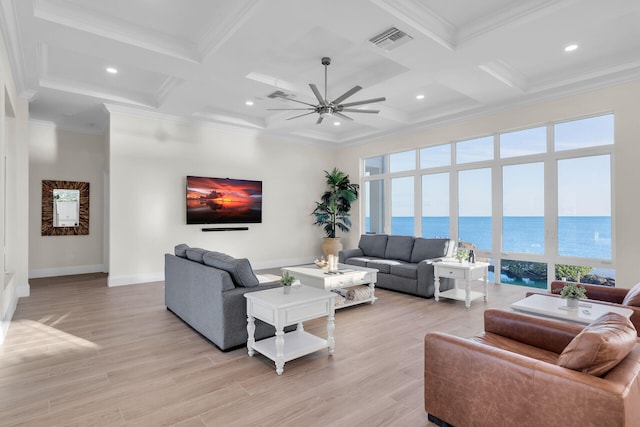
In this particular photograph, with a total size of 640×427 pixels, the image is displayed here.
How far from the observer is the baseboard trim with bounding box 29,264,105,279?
704 centimetres

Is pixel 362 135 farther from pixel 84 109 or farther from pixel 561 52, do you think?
pixel 84 109

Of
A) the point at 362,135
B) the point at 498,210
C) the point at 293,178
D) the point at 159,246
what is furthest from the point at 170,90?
the point at 498,210

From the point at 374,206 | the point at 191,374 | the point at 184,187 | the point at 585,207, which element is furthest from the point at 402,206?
the point at 191,374

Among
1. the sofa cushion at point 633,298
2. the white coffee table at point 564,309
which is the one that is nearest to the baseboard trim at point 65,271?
the white coffee table at point 564,309

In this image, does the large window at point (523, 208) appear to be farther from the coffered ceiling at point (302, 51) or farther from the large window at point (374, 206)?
the large window at point (374, 206)

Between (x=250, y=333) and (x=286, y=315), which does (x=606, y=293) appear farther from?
(x=250, y=333)

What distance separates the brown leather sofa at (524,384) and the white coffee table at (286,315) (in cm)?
116

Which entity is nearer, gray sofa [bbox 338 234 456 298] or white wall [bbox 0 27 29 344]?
white wall [bbox 0 27 29 344]

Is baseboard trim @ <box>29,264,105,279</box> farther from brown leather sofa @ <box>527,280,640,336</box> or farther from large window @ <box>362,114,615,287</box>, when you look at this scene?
brown leather sofa @ <box>527,280,640,336</box>

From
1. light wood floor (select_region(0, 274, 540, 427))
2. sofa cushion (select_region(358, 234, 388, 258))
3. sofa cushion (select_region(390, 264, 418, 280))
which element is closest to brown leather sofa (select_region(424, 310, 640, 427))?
light wood floor (select_region(0, 274, 540, 427))

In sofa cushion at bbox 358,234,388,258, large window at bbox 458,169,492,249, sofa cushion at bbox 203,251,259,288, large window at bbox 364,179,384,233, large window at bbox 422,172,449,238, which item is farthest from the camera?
large window at bbox 364,179,384,233

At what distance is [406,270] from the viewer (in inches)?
221

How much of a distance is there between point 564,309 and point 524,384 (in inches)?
62.9

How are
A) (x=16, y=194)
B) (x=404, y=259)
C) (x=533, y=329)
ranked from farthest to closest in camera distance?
(x=404, y=259) → (x=16, y=194) → (x=533, y=329)
